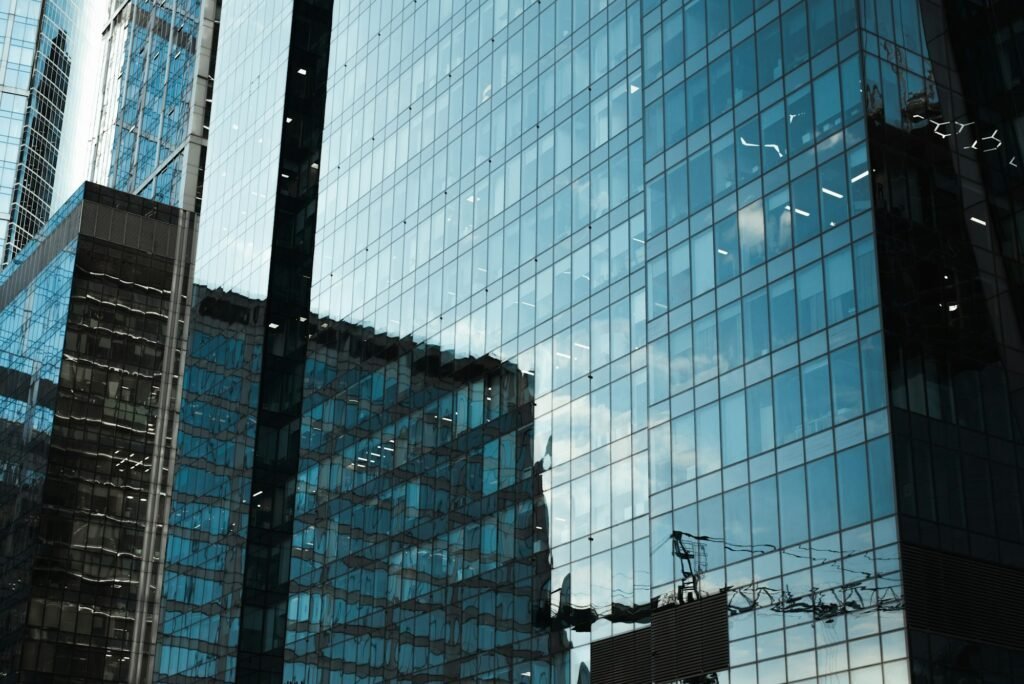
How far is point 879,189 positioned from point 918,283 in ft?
10.7

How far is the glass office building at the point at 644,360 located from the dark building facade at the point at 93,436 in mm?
18780

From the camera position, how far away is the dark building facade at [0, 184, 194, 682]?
110 meters

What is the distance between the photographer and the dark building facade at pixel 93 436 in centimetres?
11000

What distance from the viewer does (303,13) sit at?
99562 mm

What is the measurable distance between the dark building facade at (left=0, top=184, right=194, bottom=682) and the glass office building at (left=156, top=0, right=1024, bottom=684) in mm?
18780

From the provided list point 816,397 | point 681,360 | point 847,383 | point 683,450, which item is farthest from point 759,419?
point 681,360

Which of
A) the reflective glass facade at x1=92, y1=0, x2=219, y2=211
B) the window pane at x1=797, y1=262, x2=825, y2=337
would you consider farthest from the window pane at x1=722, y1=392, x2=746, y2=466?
the reflective glass facade at x1=92, y1=0, x2=219, y2=211

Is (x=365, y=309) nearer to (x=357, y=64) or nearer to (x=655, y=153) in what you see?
(x=357, y=64)

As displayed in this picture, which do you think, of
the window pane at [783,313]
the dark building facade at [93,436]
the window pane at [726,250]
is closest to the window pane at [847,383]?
the window pane at [783,313]

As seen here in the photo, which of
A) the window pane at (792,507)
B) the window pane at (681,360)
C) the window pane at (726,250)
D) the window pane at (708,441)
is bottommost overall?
the window pane at (792,507)

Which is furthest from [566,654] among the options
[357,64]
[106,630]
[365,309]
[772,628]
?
[106,630]

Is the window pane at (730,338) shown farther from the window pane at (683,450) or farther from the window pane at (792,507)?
the window pane at (792,507)

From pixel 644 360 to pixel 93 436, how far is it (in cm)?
7175

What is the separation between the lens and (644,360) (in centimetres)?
5669
